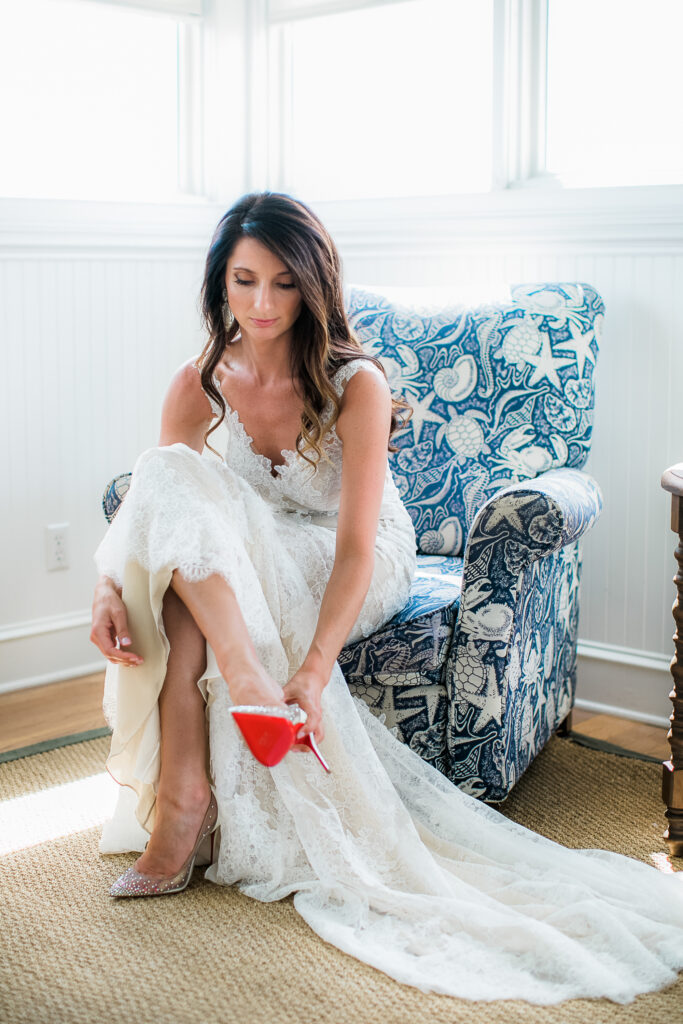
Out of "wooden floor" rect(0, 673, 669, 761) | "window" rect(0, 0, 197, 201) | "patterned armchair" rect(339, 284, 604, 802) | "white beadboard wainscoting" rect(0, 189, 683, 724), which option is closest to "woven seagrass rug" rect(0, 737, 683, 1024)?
"patterned armchair" rect(339, 284, 604, 802)

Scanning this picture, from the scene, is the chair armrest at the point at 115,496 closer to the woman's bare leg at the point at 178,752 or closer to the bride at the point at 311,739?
the bride at the point at 311,739

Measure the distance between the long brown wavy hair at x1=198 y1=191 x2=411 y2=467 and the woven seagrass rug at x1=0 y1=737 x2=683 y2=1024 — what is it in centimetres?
80

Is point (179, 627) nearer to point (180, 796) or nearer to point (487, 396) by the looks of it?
point (180, 796)

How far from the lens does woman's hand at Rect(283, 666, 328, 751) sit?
1.51 metres

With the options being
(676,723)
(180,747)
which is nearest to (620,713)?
(676,723)

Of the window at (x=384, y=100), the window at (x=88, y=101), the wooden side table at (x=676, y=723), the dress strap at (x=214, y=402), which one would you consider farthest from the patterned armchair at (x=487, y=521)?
the window at (x=88, y=101)

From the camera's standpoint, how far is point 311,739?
4.94 feet

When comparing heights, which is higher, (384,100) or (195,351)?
(384,100)

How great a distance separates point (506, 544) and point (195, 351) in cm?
155

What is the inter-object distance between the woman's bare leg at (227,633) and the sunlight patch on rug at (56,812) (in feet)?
2.00

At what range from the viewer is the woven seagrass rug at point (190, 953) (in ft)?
4.48

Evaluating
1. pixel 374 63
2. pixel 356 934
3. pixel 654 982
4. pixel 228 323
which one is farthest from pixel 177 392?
pixel 374 63

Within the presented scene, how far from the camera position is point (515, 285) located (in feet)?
7.94

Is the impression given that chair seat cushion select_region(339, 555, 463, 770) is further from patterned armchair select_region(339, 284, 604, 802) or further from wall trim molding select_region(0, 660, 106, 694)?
wall trim molding select_region(0, 660, 106, 694)
